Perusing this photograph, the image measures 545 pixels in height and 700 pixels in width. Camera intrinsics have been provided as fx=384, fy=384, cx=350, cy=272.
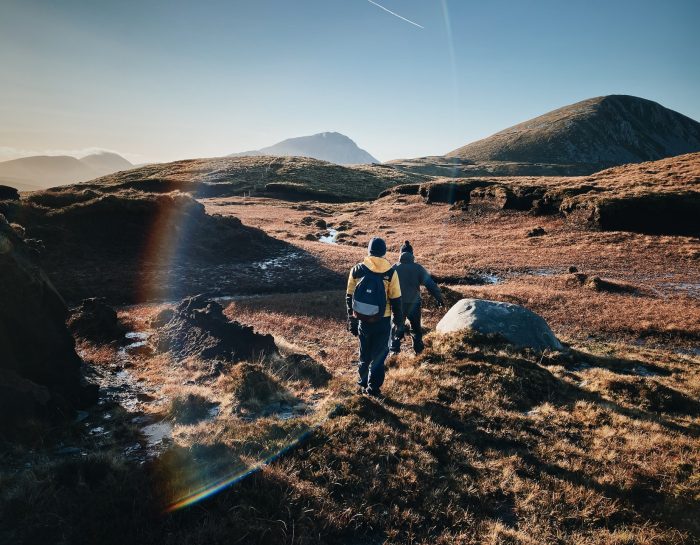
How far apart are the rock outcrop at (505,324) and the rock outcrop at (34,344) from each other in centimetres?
1149

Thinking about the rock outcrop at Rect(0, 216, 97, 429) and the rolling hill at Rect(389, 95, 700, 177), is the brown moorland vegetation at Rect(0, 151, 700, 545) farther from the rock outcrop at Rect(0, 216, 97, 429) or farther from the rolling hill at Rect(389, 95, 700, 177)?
A: the rolling hill at Rect(389, 95, 700, 177)

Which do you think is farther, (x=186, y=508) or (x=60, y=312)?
(x=60, y=312)

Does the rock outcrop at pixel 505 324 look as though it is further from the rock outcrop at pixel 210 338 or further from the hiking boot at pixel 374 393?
the rock outcrop at pixel 210 338

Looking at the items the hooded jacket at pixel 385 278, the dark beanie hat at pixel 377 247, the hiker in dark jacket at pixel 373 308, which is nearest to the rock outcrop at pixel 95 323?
the hiker in dark jacket at pixel 373 308

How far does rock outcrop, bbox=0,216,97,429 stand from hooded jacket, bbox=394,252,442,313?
8369mm

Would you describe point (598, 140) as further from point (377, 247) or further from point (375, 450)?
point (375, 450)

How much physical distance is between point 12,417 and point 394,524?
22.0 ft

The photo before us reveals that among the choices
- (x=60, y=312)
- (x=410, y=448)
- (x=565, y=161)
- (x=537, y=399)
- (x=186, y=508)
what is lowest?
(x=537, y=399)

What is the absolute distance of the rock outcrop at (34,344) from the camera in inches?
288

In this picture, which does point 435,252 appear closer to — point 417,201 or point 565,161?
point 417,201

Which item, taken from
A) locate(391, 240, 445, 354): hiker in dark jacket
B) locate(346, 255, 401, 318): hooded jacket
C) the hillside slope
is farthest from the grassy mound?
the hillside slope

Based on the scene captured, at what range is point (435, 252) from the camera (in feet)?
117

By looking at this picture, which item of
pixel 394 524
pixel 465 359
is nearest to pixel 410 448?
pixel 394 524

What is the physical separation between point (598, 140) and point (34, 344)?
21539 centimetres
